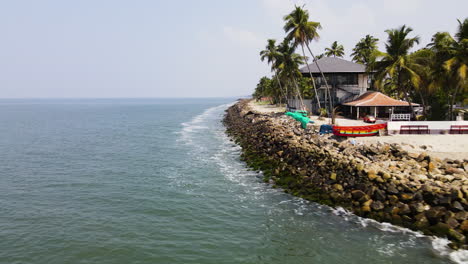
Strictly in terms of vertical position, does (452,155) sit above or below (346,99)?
below

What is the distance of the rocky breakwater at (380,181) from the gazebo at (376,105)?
14.6m

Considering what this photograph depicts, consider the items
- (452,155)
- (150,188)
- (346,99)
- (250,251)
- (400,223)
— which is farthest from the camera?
(346,99)

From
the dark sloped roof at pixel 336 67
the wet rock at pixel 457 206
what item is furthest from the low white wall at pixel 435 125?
the dark sloped roof at pixel 336 67

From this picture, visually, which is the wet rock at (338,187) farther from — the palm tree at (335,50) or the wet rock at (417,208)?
the palm tree at (335,50)

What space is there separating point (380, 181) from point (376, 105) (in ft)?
77.9

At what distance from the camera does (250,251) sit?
13.6 m

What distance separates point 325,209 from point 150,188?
11.6 metres

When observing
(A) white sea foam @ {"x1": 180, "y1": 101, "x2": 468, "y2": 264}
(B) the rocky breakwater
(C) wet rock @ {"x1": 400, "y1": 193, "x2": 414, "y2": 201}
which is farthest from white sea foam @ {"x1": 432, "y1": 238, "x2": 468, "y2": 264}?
(C) wet rock @ {"x1": 400, "y1": 193, "x2": 414, "y2": 201}

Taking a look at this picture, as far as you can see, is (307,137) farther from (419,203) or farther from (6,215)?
(6,215)

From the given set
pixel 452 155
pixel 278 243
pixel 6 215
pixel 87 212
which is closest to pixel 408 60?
pixel 452 155

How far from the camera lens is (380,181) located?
17.1 metres

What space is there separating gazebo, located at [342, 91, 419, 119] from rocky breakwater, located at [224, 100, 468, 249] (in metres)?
14.6

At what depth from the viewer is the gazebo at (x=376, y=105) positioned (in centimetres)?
3847

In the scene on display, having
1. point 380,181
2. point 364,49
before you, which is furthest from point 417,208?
point 364,49
